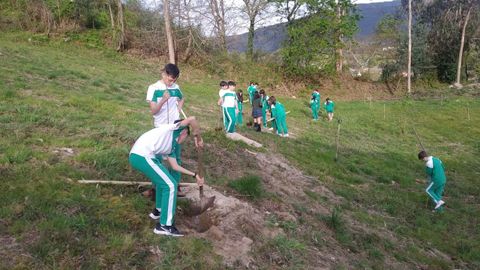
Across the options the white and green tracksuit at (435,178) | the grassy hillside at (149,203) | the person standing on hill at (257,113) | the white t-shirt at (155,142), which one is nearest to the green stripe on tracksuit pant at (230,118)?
the grassy hillside at (149,203)

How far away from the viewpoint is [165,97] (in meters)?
5.70

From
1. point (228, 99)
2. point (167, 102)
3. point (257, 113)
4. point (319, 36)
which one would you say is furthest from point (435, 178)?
point (319, 36)

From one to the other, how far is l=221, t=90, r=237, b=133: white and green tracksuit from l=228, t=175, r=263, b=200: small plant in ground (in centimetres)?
405

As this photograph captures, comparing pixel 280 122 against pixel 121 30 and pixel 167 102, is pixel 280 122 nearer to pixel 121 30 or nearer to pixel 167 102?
pixel 167 102

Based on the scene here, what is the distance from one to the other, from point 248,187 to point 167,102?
2.13m

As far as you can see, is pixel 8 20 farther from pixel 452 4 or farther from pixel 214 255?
pixel 452 4

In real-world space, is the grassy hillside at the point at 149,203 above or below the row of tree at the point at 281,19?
below

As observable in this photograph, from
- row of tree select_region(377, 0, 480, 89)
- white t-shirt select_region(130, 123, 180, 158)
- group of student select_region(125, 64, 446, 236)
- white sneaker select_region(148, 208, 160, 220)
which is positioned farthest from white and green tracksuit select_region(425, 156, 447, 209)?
row of tree select_region(377, 0, 480, 89)

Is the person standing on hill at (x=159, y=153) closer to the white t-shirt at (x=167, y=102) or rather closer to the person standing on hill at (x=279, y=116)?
→ the white t-shirt at (x=167, y=102)

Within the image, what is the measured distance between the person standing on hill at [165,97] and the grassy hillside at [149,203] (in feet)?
3.98

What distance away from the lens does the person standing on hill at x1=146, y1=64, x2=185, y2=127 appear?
18.4 feet

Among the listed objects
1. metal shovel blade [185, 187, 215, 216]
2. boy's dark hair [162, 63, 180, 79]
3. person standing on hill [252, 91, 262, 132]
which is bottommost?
metal shovel blade [185, 187, 215, 216]

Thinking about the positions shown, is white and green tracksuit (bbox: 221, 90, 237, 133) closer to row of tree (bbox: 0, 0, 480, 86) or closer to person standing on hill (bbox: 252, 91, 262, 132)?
person standing on hill (bbox: 252, 91, 262, 132)

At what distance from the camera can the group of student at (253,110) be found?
11.3 m
